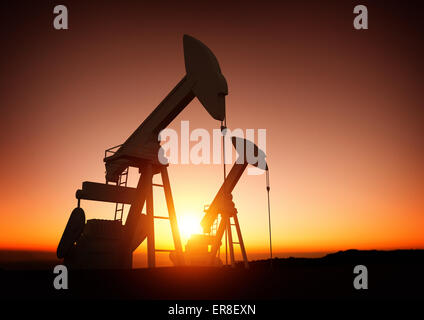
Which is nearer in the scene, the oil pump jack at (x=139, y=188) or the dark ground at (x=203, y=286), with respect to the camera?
the dark ground at (x=203, y=286)

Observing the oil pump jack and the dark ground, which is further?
the oil pump jack

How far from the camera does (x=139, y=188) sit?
1350cm

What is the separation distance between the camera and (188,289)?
7656 mm

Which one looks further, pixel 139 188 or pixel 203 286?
pixel 139 188

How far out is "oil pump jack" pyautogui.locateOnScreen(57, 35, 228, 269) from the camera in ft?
36.9

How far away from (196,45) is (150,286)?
7.20 m

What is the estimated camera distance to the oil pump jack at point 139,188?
11234mm

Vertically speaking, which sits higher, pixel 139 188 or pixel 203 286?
pixel 139 188
